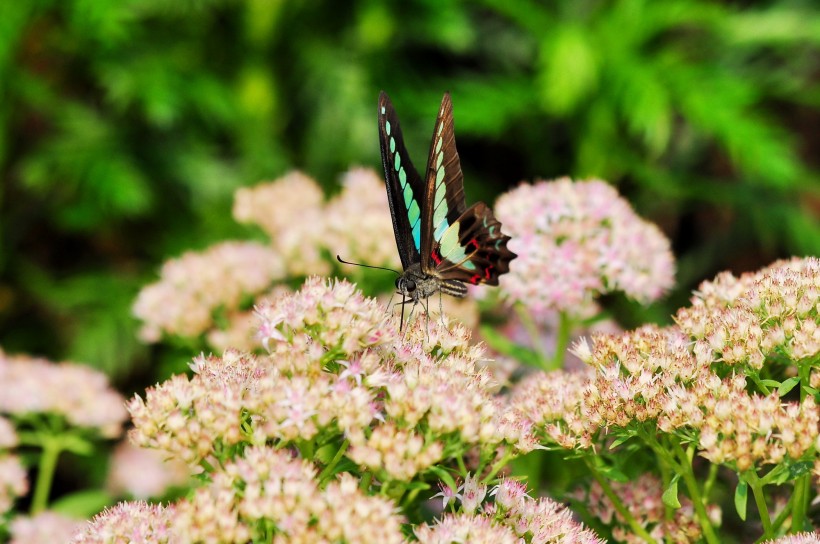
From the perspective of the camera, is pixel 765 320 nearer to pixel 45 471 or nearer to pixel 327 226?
pixel 327 226

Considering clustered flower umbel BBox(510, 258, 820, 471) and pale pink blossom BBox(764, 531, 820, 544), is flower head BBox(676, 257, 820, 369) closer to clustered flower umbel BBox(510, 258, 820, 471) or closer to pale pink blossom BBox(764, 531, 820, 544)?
clustered flower umbel BBox(510, 258, 820, 471)

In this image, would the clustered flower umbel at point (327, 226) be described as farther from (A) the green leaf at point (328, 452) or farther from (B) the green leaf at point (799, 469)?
(B) the green leaf at point (799, 469)

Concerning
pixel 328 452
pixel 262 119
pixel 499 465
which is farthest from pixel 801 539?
pixel 262 119

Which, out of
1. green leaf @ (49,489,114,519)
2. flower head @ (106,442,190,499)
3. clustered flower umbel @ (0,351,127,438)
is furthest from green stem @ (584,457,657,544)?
flower head @ (106,442,190,499)

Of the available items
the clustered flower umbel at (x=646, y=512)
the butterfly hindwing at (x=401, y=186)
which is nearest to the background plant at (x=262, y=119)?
the butterfly hindwing at (x=401, y=186)

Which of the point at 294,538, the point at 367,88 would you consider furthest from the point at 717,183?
the point at 294,538

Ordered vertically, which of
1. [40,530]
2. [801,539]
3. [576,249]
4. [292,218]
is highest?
[292,218]
